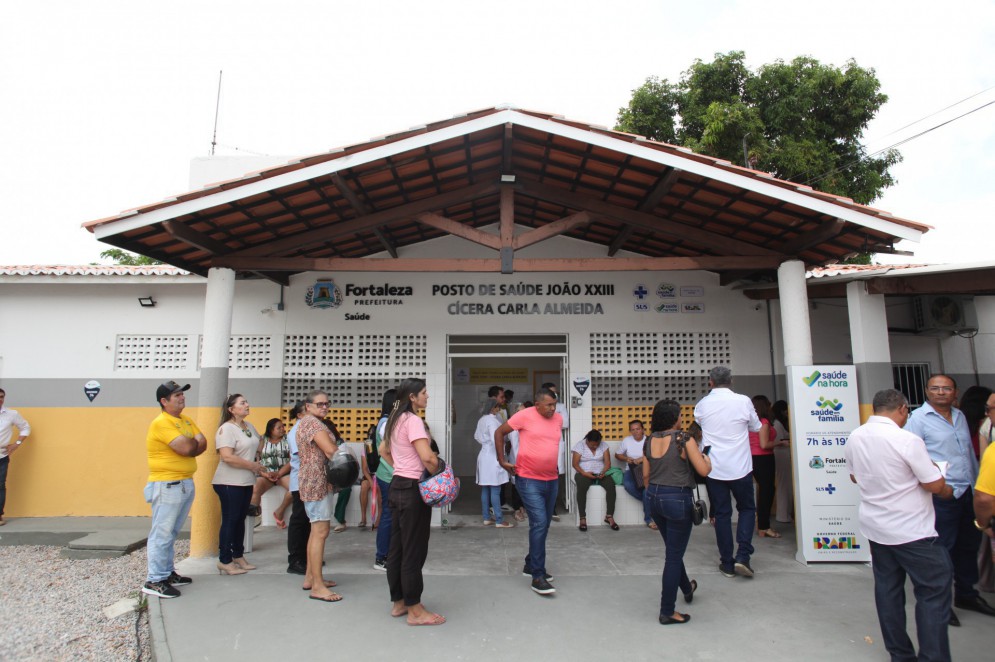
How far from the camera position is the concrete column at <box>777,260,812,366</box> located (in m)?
5.66

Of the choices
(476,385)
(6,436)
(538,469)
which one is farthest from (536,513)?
(476,385)

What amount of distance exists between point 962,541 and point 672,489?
2.28m

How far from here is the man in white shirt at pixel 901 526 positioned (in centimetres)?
307

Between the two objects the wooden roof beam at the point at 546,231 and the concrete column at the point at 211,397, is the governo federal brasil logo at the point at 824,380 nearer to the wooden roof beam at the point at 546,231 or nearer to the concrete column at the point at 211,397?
the wooden roof beam at the point at 546,231

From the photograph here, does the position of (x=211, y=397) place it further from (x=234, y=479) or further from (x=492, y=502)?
(x=492, y=502)

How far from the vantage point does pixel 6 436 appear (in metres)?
7.15

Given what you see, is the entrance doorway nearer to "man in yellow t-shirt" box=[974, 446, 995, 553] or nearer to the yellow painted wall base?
the yellow painted wall base

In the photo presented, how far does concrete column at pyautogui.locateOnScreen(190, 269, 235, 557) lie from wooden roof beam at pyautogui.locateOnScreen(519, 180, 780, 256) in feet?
Answer: 10.4

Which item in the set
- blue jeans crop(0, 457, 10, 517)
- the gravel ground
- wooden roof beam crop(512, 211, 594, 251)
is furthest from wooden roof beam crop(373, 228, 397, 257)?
blue jeans crop(0, 457, 10, 517)

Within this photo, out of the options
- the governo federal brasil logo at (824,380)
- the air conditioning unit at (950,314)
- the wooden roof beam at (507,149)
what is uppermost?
the wooden roof beam at (507,149)

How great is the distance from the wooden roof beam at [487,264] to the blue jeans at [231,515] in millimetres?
2149

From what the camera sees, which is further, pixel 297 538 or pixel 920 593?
Answer: pixel 297 538

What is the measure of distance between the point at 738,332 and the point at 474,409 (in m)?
5.40

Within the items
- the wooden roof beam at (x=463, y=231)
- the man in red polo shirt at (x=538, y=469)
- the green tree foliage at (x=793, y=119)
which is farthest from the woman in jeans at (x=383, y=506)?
the green tree foliage at (x=793, y=119)
